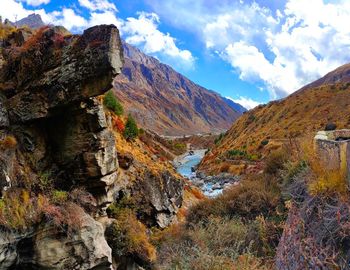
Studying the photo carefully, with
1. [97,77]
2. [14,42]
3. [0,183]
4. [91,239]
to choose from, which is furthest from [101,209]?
[14,42]

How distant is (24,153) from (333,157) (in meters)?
15.1

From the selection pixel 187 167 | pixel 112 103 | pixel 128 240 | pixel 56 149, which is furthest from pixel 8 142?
pixel 187 167

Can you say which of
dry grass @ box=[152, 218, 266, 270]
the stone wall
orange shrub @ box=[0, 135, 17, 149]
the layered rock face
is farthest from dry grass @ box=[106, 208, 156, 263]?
the stone wall

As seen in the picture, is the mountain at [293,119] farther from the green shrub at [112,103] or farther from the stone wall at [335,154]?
the stone wall at [335,154]

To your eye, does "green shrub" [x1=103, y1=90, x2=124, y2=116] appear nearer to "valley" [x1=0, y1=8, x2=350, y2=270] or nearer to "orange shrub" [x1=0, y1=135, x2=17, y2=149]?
"valley" [x1=0, y1=8, x2=350, y2=270]

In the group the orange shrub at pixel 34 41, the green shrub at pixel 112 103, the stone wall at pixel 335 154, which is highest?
the orange shrub at pixel 34 41

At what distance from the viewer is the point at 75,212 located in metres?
18.0

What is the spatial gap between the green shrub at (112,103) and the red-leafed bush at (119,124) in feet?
2.72

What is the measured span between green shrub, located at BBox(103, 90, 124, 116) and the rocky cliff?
9.93 metres

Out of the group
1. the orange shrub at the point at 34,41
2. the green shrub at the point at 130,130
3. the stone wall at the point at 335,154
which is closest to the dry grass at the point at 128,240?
the green shrub at the point at 130,130

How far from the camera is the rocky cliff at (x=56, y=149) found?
1698cm

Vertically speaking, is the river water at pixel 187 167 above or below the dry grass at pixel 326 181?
above

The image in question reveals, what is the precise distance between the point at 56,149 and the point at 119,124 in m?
12.2

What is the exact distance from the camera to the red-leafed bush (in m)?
32.7
